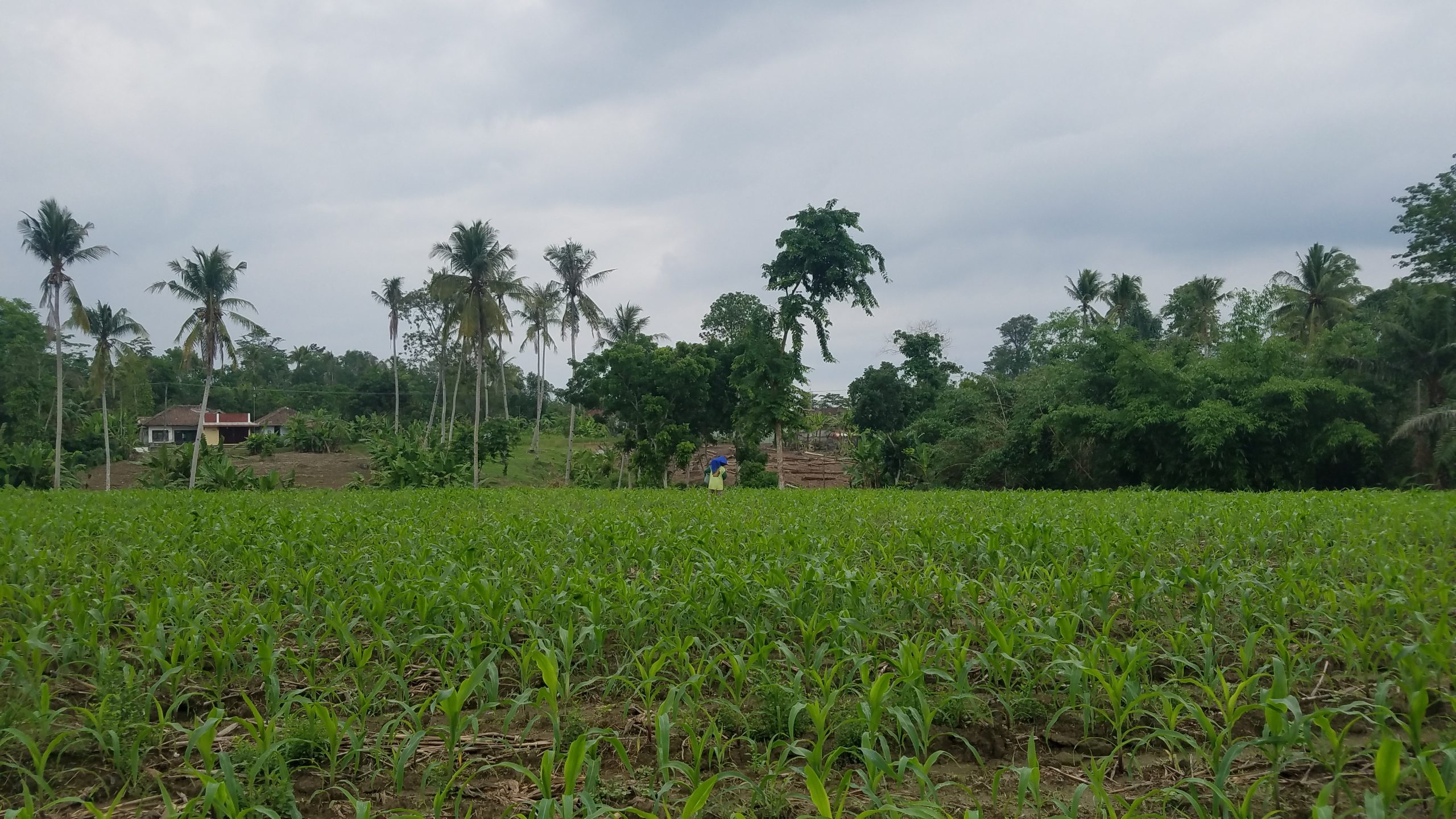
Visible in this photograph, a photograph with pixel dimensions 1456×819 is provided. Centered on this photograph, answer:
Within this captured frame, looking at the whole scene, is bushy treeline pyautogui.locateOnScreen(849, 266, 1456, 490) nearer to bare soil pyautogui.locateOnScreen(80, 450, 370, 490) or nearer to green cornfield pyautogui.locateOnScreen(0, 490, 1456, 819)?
green cornfield pyautogui.locateOnScreen(0, 490, 1456, 819)

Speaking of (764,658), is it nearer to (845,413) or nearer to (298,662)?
(298,662)

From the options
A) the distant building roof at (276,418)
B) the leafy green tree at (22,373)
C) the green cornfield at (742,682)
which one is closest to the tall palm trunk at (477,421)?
the green cornfield at (742,682)

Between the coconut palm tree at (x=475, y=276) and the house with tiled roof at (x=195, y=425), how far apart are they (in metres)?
31.5

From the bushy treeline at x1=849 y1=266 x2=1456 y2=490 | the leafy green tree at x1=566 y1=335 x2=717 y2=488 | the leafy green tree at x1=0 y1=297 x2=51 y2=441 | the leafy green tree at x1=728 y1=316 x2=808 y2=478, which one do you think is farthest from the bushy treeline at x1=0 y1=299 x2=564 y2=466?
the bushy treeline at x1=849 y1=266 x2=1456 y2=490

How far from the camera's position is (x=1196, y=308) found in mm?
38531

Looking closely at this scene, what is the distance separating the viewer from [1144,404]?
65.9ft

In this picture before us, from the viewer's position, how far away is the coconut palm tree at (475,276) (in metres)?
27.1

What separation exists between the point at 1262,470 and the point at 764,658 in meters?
21.1

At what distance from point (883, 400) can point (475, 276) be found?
56.8 feet

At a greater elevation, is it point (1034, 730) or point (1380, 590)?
point (1380, 590)

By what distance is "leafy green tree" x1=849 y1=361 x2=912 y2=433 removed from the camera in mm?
32938

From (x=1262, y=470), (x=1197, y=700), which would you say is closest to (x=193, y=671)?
(x=1197, y=700)

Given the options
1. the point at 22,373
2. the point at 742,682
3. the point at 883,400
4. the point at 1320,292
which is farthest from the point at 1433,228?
the point at 22,373

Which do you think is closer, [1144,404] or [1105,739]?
[1105,739]
